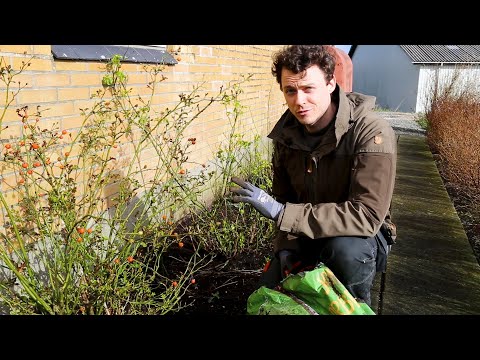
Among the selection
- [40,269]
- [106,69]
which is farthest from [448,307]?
[106,69]

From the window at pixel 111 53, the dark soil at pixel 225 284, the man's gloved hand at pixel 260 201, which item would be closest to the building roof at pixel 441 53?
the window at pixel 111 53

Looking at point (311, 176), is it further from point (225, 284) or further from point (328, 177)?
point (225, 284)

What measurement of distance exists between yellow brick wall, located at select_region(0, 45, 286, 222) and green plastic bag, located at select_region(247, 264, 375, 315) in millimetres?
1266

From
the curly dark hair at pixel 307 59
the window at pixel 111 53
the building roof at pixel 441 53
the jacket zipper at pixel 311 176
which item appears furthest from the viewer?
the building roof at pixel 441 53

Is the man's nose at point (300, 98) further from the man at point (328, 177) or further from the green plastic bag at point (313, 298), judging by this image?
the green plastic bag at point (313, 298)

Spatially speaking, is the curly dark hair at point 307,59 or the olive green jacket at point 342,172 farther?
the curly dark hair at point 307,59

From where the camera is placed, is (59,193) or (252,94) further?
(252,94)

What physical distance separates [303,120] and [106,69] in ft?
4.33

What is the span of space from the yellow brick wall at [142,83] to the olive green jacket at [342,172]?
1064mm

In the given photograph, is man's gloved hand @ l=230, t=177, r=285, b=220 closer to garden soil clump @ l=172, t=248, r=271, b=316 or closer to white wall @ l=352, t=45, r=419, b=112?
garden soil clump @ l=172, t=248, r=271, b=316

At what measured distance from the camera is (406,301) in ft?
8.37

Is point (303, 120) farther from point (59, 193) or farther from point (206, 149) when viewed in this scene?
point (206, 149)

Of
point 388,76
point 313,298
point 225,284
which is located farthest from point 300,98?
point 388,76

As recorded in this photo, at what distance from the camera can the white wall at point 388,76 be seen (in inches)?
880
